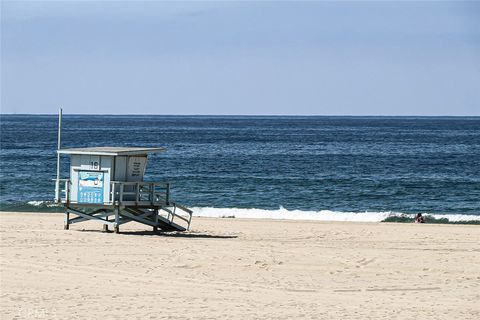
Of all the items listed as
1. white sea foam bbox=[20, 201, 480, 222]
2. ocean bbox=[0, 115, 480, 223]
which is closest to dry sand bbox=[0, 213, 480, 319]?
white sea foam bbox=[20, 201, 480, 222]

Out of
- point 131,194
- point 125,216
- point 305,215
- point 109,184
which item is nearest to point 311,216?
point 305,215

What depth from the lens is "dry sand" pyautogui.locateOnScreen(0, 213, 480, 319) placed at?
49.8 feet

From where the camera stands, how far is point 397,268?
19.6 meters

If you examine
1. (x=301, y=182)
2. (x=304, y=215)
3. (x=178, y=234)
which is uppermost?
(x=178, y=234)

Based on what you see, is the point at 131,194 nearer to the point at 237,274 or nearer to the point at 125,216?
the point at 125,216

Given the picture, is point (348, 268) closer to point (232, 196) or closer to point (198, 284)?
point (198, 284)

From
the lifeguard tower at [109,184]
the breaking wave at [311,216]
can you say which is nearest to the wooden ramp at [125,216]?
the lifeguard tower at [109,184]

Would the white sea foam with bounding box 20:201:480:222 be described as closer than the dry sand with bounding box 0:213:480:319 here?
No

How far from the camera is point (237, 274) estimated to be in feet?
60.8

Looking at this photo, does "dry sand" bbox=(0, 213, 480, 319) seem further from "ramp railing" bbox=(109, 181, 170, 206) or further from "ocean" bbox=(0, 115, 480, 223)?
"ocean" bbox=(0, 115, 480, 223)

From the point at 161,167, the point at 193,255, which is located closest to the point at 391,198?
the point at 161,167

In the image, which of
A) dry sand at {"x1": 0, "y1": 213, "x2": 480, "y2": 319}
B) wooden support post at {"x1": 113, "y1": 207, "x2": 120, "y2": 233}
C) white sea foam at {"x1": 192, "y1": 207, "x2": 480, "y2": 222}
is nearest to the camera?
dry sand at {"x1": 0, "y1": 213, "x2": 480, "y2": 319}

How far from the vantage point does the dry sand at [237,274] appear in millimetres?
15172

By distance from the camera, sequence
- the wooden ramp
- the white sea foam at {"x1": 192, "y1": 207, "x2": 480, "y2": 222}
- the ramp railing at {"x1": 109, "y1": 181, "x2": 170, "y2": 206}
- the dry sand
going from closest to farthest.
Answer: the dry sand < the ramp railing at {"x1": 109, "y1": 181, "x2": 170, "y2": 206} < the wooden ramp < the white sea foam at {"x1": 192, "y1": 207, "x2": 480, "y2": 222}
